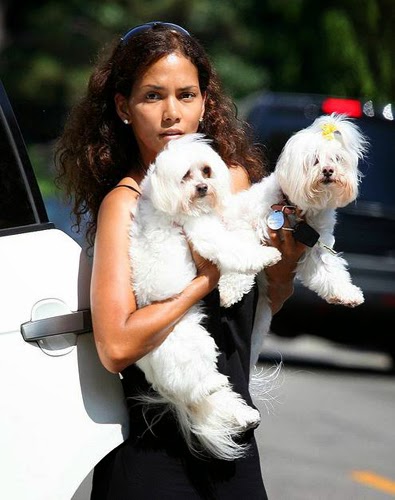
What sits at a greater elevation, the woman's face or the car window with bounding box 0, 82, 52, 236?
the woman's face

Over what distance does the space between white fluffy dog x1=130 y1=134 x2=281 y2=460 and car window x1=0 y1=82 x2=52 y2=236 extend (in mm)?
303

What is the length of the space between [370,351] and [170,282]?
9.44 metres

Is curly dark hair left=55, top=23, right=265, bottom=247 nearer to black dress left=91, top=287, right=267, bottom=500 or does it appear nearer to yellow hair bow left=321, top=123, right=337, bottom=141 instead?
yellow hair bow left=321, top=123, right=337, bottom=141

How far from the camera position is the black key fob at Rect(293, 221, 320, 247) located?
3447 millimetres

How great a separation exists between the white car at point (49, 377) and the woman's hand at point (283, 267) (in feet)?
1.68

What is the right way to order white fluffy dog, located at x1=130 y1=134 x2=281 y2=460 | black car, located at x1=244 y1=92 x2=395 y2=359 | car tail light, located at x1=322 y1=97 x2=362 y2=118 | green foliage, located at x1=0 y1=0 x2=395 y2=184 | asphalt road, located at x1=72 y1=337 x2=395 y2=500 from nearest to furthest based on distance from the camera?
white fluffy dog, located at x1=130 y1=134 x2=281 y2=460, asphalt road, located at x1=72 y1=337 x2=395 y2=500, black car, located at x1=244 y1=92 x2=395 y2=359, car tail light, located at x1=322 y1=97 x2=362 y2=118, green foliage, located at x1=0 y1=0 x2=395 y2=184

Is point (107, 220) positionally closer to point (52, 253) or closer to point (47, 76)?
point (52, 253)

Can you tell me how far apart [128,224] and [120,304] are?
22 cm

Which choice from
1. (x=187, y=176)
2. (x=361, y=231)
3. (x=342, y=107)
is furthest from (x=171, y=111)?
(x=342, y=107)

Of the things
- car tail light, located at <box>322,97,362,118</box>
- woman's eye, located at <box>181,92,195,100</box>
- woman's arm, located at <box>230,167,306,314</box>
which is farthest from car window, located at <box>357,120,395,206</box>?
woman's eye, located at <box>181,92,195,100</box>

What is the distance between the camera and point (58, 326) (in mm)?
3109

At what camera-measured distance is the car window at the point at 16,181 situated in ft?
11.0

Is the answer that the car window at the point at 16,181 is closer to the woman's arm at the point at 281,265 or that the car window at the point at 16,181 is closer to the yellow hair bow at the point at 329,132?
the woman's arm at the point at 281,265

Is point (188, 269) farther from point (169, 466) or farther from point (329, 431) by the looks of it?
point (329, 431)
